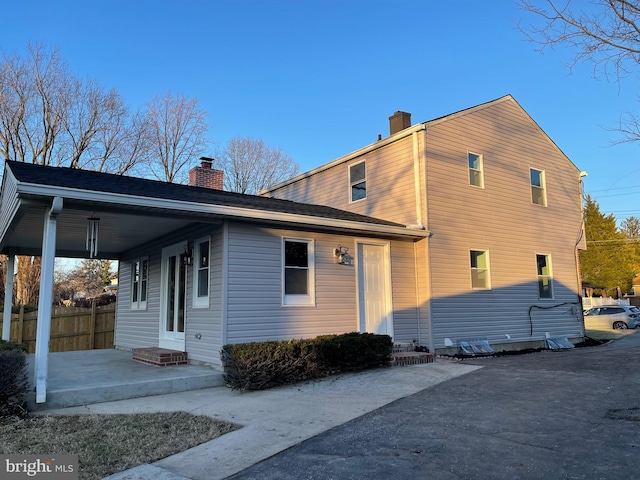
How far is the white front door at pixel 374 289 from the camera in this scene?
33.0 feet

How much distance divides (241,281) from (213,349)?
4.18 ft

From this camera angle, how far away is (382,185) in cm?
1223

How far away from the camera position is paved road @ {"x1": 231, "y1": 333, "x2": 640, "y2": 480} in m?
3.67

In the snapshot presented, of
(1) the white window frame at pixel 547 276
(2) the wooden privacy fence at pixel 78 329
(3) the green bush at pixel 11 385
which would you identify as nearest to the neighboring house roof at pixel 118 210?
(3) the green bush at pixel 11 385

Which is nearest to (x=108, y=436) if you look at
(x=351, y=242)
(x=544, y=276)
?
(x=351, y=242)

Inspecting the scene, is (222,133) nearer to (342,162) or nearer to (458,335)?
(342,162)

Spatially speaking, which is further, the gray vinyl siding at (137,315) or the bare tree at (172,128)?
the bare tree at (172,128)

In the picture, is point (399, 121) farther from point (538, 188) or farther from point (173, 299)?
point (173, 299)

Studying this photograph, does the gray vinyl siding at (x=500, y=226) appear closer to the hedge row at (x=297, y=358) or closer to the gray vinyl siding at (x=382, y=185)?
the gray vinyl siding at (x=382, y=185)

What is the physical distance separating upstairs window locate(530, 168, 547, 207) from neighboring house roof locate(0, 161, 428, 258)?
530cm

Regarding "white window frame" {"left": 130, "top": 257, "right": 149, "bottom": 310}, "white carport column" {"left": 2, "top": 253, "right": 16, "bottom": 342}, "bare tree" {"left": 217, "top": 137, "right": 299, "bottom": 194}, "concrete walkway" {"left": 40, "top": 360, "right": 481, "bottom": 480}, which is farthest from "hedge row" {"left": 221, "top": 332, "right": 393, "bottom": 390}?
"bare tree" {"left": 217, "top": 137, "right": 299, "bottom": 194}

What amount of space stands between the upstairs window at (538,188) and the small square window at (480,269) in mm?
3072

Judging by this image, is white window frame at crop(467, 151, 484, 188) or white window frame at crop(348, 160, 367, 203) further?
white window frame at crop(348, 160, 367, 203)

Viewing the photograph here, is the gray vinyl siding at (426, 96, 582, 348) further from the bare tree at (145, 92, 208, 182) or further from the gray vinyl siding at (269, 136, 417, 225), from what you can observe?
the bare tree at (145, 92, 208, 182)
